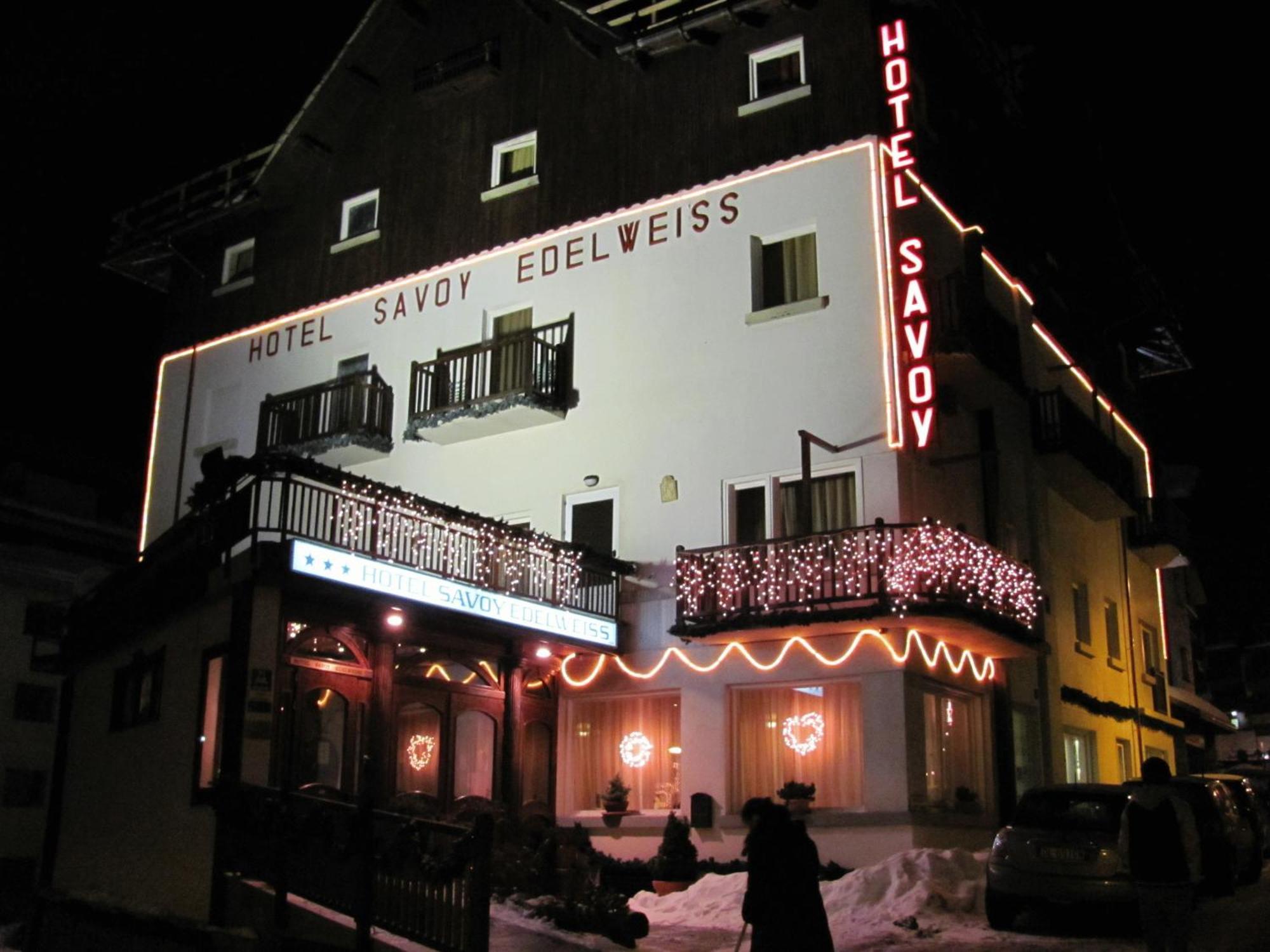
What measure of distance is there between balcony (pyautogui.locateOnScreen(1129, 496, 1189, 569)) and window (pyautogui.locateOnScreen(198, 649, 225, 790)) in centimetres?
2178

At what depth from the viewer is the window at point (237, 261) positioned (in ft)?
95.7

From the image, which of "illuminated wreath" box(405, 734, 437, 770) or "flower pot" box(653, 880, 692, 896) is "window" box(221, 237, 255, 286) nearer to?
"illuminated wreath" box(405, 734, 437, 770)

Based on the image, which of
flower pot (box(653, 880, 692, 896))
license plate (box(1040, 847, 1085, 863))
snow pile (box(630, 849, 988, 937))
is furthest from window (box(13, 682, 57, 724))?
license plate (box(1040, 847, 1085, 863))

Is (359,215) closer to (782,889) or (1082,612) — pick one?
(1082,612)

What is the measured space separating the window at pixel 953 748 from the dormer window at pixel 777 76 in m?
10.1

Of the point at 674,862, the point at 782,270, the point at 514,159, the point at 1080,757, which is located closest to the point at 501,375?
the point at 514,159

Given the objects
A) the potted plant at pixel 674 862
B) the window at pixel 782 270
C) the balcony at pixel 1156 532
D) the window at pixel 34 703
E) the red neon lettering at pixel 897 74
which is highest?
the red neon lettering at pixel 897 74

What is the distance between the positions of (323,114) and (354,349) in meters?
5.59

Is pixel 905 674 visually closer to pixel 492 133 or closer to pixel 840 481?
pixel 840 481

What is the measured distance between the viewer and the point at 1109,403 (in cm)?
3117

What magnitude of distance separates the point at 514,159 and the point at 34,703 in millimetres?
17413

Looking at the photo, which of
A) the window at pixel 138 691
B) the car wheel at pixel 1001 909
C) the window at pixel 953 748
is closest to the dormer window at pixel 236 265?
the window at pixel 138 691

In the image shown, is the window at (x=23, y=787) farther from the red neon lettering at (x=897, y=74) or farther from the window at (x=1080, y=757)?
the red neon lettering at (x=897, y=74)

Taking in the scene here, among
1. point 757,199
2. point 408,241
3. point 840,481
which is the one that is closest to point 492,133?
point 408,241
